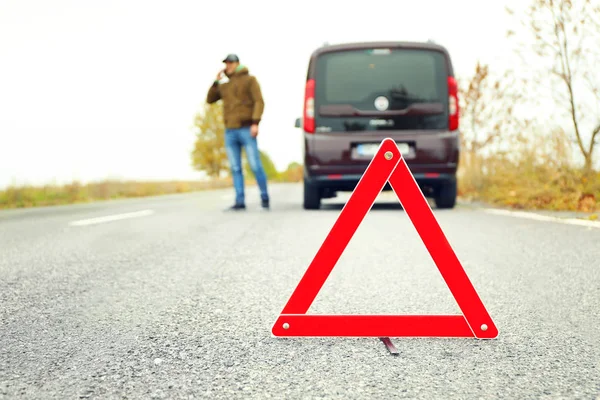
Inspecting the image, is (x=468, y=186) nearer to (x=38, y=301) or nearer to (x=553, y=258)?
(x=553, y=258)

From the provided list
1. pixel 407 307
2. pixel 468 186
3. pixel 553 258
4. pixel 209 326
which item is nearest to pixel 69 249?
pixel 209 326

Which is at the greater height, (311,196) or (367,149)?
(367,149)

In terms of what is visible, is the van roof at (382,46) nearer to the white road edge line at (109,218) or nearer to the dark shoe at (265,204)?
the dark shoe at (265,204)

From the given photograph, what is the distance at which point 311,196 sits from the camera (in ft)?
31.8

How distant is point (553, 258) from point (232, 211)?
19.6 feet

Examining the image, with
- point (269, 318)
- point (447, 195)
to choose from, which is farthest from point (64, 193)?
point (269, 318)

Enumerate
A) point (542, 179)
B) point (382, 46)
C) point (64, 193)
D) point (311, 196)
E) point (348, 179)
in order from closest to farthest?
point (382, 46) → point (348, 179) → point (542, 179) → point (311, 196) → point (64, 193)

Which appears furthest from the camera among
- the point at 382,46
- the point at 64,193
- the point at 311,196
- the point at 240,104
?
the point at 64,193

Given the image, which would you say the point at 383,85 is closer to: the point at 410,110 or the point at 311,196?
the point at 410,110

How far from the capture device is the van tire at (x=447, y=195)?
9375 mm

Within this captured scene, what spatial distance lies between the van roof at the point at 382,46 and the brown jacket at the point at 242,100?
1191 millimetres

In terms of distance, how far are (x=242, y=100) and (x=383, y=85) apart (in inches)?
88.5

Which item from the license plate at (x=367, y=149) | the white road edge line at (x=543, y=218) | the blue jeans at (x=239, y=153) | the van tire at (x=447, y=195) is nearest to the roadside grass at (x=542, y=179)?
the white road edge line at (x=543, y=218)

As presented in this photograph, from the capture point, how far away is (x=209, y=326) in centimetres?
296
